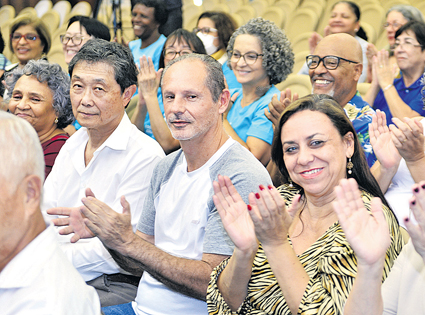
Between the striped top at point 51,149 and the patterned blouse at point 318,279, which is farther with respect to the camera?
the striped top at point 51,149

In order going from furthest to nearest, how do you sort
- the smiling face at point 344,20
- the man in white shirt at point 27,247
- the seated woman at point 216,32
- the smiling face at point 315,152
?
the smiling face at point 344,20 < the seated woman at point 216,32 < the smiling face at point 315,152 < the man in white shirt at point 27,247

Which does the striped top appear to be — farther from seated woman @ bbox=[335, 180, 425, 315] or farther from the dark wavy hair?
seated woman @ bbox=[335, 180, 425, 315]

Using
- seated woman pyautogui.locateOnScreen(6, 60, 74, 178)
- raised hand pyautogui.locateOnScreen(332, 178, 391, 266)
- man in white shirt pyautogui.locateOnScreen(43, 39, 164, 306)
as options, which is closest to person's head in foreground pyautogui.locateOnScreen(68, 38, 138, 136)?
man in white shirt pyautogui.locateOnScreen(43, 39, 164, 306)

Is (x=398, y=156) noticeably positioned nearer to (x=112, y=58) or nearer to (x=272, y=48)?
(x=272, y=48)

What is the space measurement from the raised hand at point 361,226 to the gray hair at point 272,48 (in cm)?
186

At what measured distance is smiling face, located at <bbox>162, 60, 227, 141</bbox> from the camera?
74.7 inches

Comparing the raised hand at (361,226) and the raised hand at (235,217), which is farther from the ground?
the raised hand at (361,226)

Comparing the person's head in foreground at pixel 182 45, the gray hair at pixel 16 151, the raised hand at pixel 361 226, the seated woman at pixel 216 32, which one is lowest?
the raised hand at pixel 361 226

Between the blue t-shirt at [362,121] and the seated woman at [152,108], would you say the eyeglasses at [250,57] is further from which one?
the blue t-shirt at [362,121]

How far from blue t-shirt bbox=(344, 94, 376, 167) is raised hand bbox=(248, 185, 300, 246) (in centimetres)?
121

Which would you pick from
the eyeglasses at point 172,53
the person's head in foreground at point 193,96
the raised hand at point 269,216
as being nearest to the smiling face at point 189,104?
the person's head in foreground at point 193,96

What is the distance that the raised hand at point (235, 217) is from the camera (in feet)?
4.66

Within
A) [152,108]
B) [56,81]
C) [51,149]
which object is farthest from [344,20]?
[51,149]

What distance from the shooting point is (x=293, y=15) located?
5.84 meters
